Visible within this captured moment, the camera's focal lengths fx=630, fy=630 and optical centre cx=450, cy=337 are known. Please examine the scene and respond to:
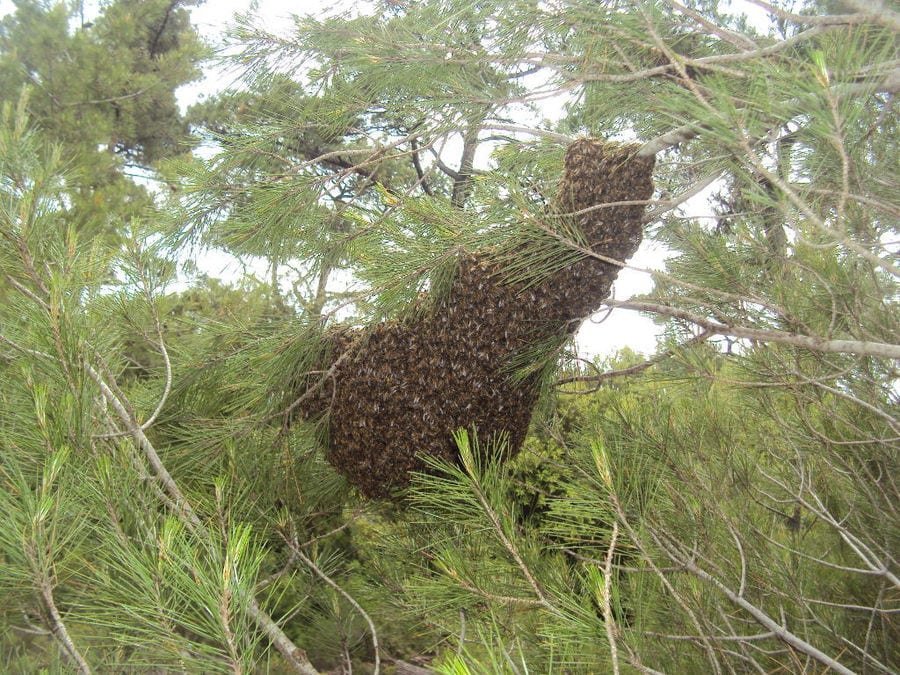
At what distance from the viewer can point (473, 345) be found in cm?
213

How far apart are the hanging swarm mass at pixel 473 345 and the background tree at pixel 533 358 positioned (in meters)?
0.08

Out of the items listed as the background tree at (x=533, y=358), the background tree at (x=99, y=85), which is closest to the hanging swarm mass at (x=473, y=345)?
the background tree at (x=533, y=358)

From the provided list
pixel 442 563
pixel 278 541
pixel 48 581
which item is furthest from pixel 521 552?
pixel 278 541

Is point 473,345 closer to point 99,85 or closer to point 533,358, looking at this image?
point 533,358

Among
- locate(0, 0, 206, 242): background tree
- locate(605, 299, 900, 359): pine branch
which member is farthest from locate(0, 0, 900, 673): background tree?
locate(0, 0, 206, 242): background tree

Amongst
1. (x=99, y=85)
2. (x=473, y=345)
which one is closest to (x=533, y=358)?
(x=473, y=345)

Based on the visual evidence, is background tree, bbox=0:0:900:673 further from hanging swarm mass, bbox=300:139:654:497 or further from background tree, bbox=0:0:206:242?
background tree, bbox=0:0:206:242

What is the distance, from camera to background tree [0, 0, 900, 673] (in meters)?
1.37

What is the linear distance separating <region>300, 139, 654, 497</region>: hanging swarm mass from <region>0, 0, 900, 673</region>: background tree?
78 millimetres

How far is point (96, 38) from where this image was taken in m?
6.49

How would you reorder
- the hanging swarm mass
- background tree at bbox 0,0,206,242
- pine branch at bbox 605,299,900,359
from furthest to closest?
background tree at bbox 0,0,206,242 < the hanging swarm mass < pine branch at bbox 605,299,900,359

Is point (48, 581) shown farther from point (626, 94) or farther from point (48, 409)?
point (626, 94)

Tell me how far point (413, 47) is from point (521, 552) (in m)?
1.85

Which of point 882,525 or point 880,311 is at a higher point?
point 880,311
